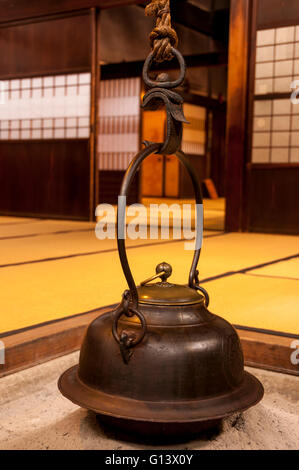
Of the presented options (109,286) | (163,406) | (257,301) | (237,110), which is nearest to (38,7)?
(237,110)

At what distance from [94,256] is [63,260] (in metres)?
0.26

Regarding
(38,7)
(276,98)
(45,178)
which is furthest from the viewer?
(45,178)

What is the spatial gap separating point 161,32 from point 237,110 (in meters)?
3.95

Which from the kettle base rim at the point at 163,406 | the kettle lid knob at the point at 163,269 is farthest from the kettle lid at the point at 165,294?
the kettle base rim at the point at 163,406

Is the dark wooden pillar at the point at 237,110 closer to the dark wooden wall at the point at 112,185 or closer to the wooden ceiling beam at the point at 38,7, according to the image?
the wooden ceiling beam at the point at 38,7

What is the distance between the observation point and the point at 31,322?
170 centimetres

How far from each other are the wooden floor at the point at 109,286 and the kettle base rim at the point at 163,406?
1.31 ft

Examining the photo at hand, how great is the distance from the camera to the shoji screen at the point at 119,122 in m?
8.70

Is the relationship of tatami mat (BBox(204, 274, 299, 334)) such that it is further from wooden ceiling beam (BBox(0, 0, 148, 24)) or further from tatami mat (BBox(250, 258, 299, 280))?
wooden ceiling beam (BBox(0, 0, 148, 24))

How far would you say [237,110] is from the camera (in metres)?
4.91

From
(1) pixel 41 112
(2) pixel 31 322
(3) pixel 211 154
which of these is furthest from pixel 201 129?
(2) pixel 31 322

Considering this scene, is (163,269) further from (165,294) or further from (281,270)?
(281,270)

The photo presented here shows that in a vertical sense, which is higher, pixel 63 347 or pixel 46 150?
pixel 46 150
